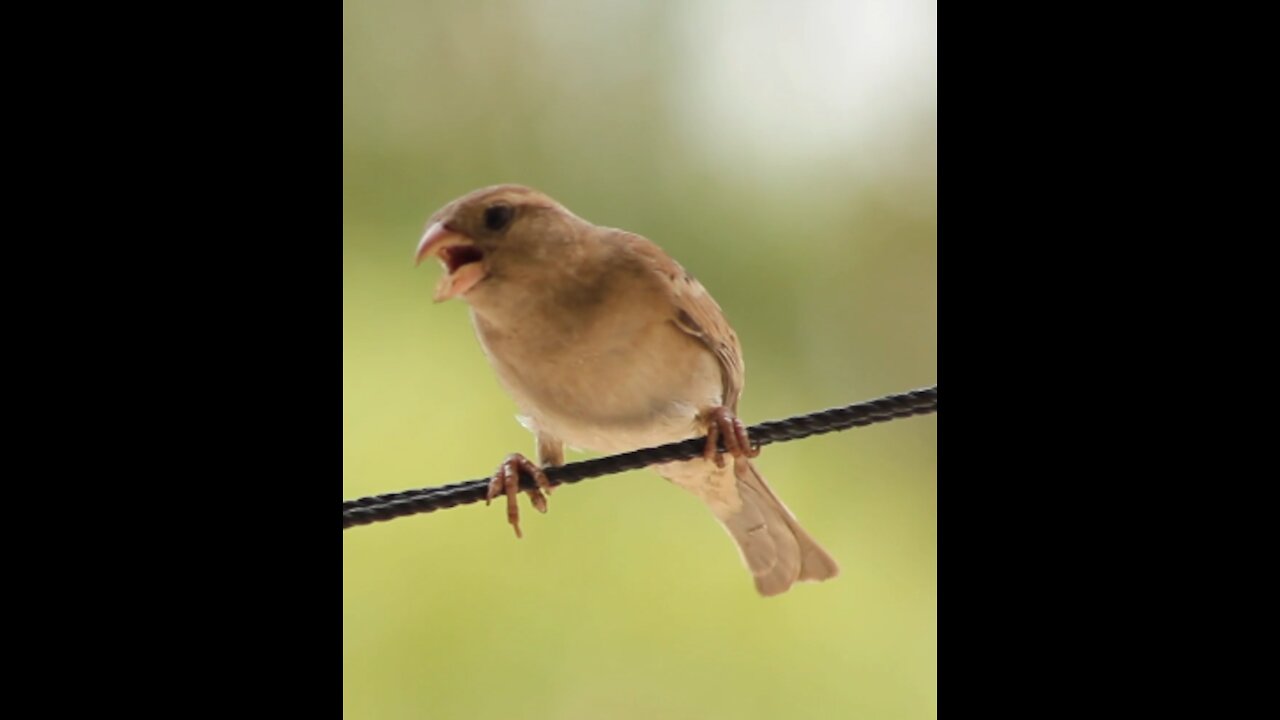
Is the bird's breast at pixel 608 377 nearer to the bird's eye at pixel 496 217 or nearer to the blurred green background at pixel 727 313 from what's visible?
the bird's eye at pixel 496 217

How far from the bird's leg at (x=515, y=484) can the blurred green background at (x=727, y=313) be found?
204cm

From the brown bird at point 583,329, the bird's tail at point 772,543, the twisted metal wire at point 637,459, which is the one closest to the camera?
the twisted metal wire at point 637,459

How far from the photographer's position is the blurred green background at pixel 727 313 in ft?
18.2

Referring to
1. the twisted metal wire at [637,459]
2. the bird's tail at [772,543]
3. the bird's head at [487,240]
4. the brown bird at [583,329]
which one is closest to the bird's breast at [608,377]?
the brown bird at [583,329]

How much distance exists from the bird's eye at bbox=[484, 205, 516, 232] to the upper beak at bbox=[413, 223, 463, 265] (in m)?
0.09

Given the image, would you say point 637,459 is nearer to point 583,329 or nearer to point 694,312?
point 583,329

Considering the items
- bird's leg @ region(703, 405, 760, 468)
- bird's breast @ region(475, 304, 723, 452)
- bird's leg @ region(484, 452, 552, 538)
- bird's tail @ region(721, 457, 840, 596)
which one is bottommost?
bird's tail @ region(721, 457, 840, 596)

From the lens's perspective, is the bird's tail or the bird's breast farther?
the bird's tail

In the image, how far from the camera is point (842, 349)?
6895 mm

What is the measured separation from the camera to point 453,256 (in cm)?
352

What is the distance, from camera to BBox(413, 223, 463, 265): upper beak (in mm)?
3438

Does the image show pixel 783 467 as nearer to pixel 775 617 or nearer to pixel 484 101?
pixel 775 617

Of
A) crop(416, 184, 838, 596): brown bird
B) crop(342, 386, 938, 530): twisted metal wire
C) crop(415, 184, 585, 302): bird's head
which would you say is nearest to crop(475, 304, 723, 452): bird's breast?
crop(416, 184, 838, 596): brown bird

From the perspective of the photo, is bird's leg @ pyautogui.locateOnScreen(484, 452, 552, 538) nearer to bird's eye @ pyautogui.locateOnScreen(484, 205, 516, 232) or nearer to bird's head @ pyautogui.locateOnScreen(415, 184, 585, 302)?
bird's head @ pyautogui.locateOnScreen(415, 184, 585, 302)
